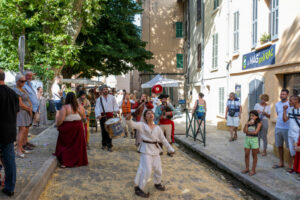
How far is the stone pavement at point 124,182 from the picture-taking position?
4633mm

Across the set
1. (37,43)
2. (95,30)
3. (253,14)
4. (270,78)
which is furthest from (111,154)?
(95,30)

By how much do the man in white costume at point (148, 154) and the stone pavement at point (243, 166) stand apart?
1.77 m

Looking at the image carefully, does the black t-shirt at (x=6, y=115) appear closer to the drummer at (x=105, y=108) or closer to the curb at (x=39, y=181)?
the curb at (x=39, y=181)

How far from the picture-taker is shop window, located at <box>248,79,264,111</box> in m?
10.2

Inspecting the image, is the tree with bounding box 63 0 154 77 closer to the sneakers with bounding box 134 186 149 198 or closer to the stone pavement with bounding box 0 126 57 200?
the stone pavement with bounding box 0 126 57 200

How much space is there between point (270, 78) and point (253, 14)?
9.42 ft

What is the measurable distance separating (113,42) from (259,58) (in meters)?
10.4

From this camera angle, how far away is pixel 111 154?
7703 mm

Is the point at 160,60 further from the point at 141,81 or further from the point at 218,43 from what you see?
the point at 218,43

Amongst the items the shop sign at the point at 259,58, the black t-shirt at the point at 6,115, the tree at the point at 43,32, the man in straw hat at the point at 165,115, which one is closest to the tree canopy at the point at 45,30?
the tree at the point at 43,32

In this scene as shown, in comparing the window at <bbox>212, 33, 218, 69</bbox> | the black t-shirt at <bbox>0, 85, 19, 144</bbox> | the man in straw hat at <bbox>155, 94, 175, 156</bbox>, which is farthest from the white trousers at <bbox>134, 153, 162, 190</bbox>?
the window at <bbox>212, 33, 218, 69</bbox>

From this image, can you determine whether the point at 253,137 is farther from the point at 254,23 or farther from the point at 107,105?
the point at 254,23

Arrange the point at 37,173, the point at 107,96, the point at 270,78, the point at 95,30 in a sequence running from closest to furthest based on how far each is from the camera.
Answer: the point at 37,173 → the point at 107,96 → the point at 270,78 → the point at 95,30

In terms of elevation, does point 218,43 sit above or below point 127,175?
above
